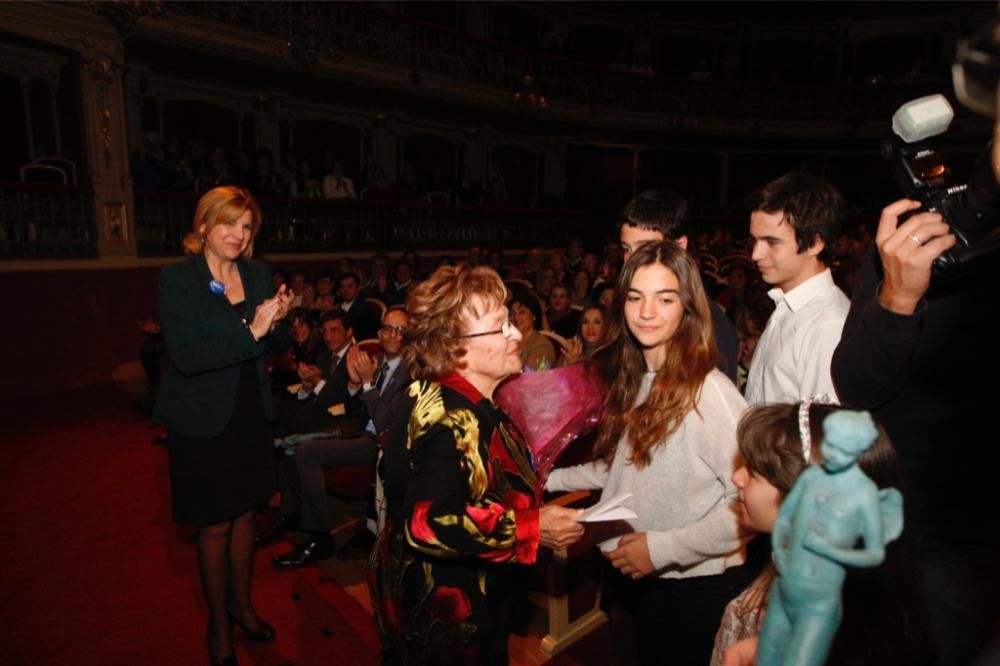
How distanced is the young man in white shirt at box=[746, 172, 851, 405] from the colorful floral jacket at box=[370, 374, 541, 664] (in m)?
0.86

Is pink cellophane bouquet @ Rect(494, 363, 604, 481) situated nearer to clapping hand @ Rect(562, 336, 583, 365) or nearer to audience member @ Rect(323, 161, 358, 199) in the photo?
clapping hand @ Rect(562, 336, 583, 365)

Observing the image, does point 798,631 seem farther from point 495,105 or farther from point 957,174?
point 957,174

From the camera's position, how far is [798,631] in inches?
26.4

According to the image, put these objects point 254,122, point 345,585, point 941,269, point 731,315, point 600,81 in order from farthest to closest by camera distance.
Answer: point 600,81, point 254,122, point 731,315, point 345,585, point 941,269

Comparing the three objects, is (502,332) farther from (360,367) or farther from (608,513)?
(360,367)

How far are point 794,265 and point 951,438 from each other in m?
0.80

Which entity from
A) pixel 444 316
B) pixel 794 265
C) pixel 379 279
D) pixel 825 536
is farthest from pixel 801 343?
pixel 379 279

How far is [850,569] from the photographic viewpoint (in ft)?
3.12

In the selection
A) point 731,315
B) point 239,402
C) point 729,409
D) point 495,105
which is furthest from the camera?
point 495,105

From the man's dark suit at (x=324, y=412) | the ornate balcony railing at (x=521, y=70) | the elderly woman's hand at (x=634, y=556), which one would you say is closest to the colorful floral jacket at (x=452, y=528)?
the elderly woman's hand at (x=634, y=556)

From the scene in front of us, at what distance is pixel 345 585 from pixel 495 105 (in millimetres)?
10998

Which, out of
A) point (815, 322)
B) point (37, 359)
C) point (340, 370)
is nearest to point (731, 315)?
point (340, 370)

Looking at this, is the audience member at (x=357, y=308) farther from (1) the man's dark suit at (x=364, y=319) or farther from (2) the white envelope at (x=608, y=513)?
(2) the white envelope at (x=608, y=513)

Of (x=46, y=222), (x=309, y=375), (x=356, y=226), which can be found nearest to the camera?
(x=309, y=375)
